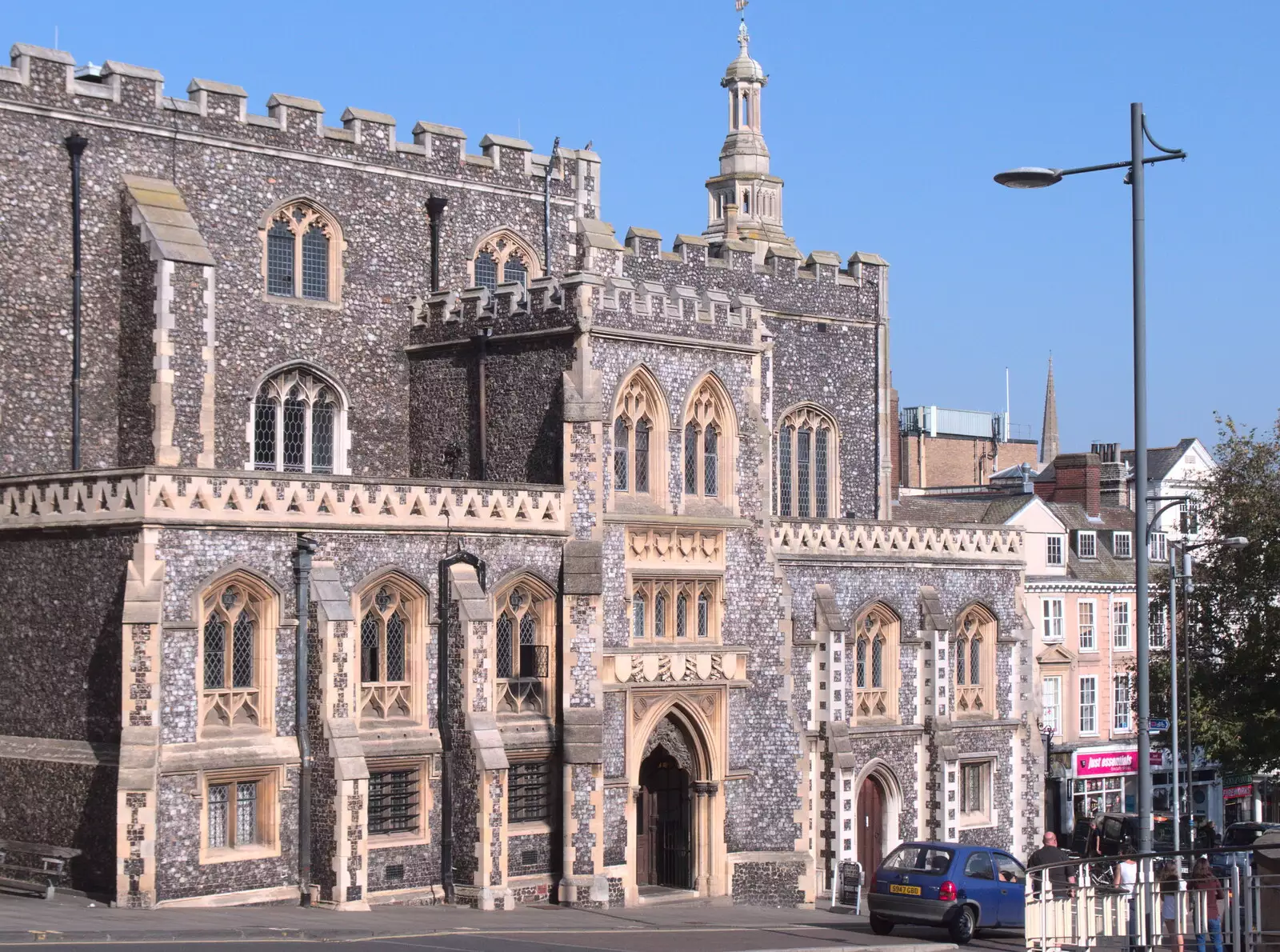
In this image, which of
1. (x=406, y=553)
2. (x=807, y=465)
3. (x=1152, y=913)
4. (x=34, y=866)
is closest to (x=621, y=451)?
(x=406, y=553)

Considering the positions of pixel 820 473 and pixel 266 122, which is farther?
pixel 820 473

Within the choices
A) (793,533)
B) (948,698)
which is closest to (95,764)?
(793,533)

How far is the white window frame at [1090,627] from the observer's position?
5284 centimetres

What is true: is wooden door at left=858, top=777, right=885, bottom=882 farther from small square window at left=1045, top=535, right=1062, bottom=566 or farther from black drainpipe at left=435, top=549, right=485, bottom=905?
small square window at left=1045, top=535, right=1062, bottom=566

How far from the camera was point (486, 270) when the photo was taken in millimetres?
37844

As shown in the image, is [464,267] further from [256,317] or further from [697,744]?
[697,744]

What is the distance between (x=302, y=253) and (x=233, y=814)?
1103 cm

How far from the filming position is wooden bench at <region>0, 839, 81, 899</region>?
27953mm

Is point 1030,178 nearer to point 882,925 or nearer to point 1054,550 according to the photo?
point 882,925

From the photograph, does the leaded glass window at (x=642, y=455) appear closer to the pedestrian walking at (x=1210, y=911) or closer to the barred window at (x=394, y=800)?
the barred window at (x=394, y=800)

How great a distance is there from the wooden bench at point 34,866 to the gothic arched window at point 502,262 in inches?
540

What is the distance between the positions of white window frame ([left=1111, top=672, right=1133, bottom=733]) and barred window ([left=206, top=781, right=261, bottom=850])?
99.6 ft

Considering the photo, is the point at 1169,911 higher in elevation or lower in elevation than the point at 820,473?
lower

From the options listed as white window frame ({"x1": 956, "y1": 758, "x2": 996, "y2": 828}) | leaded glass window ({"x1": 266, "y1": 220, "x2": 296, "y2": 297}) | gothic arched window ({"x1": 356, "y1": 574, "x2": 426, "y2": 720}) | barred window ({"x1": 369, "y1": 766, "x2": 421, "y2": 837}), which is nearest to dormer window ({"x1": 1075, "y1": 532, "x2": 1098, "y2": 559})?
white window frame ({"x1": 956, "y1": 758, "x2": 996, "y2": 828})
